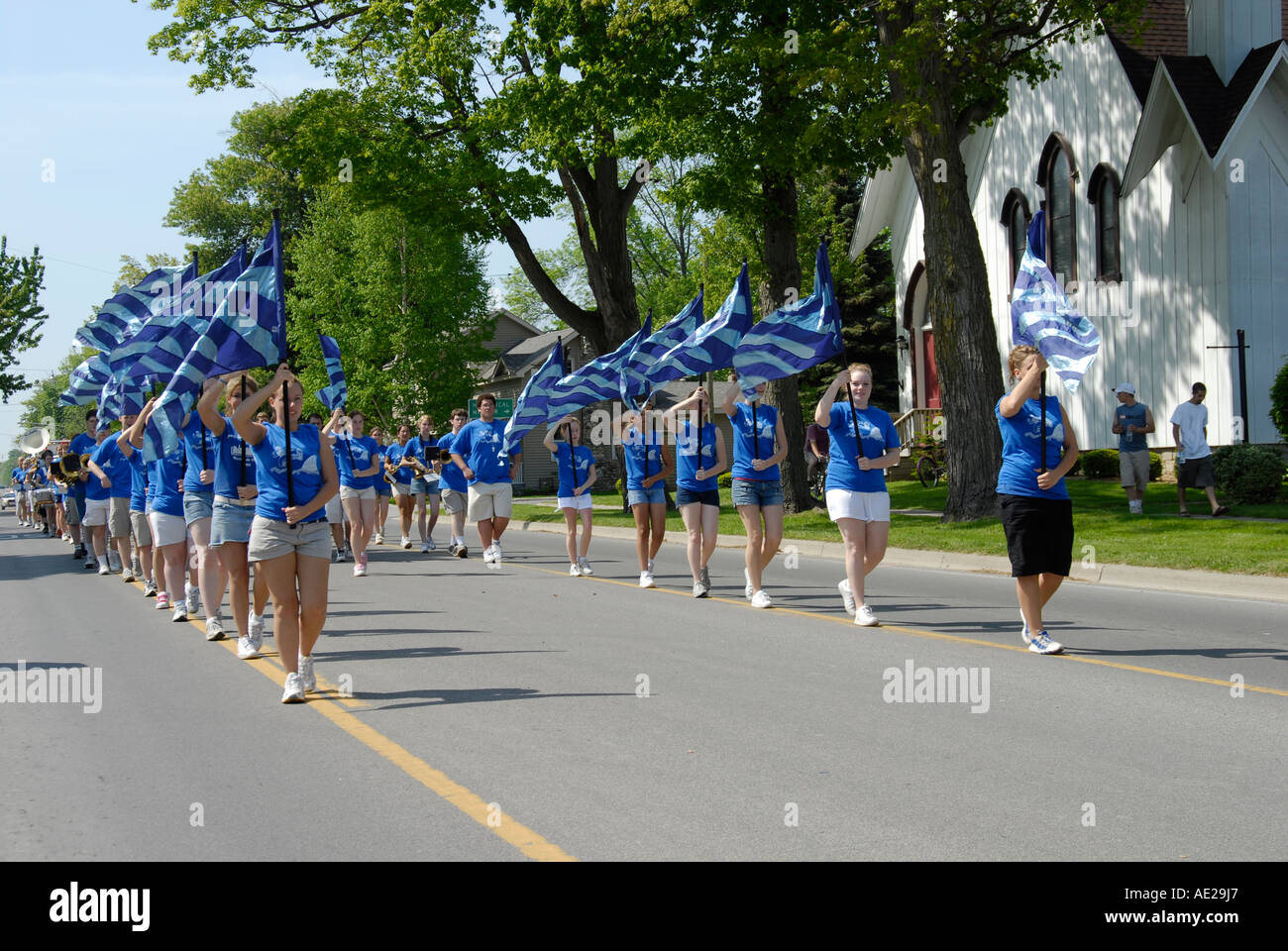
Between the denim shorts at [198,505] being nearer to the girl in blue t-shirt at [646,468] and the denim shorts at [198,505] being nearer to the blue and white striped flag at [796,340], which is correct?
the girl in blue t-shirt at [646,468]

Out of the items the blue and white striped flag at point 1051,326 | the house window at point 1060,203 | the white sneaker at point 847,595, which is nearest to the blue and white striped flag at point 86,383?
the white sneaker at point 847,595

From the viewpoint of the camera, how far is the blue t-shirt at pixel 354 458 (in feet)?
56.4

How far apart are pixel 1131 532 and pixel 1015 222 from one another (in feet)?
52.8

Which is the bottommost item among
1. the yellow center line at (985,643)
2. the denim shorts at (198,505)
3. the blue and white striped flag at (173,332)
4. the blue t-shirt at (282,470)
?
the yellow center line at (985,643)

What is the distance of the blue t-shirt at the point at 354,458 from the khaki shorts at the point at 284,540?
31.3 feet

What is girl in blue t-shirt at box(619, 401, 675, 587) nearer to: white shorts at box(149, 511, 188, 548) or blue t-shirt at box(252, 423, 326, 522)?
white shorts at box(149, 511, 188, 548)

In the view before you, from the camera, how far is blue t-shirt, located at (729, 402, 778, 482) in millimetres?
11242

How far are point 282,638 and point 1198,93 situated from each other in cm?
2183

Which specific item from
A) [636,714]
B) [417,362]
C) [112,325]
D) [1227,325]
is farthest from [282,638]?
[417,362]

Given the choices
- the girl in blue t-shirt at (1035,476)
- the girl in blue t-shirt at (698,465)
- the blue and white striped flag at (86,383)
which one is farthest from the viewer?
the blue and white striped flag at (86,383)

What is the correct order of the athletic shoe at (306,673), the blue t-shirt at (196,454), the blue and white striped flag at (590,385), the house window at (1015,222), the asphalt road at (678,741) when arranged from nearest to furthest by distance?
the asphalt road at (678,741) < the athletic shoe at (306,673) < the blue t-shirt at (196,454) < the blue and white striped flag at (590,385) < the house window at (1015,222)

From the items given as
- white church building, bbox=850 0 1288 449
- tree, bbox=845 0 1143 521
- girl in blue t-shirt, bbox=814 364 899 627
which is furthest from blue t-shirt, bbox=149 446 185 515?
white church building, bbox=850 0 1288 449

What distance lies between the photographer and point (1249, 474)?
59.9 ft

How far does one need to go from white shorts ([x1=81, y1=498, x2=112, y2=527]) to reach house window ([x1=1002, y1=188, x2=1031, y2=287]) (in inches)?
829
